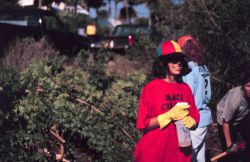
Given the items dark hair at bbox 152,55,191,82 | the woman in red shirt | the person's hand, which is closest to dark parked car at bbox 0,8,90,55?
the person's hand

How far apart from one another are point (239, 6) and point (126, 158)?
311 cm

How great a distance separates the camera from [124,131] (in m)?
6.08

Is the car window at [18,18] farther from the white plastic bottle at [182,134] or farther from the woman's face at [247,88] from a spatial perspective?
the white plastic bottle at [182,134]

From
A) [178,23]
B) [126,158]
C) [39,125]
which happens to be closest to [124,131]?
[126,158]

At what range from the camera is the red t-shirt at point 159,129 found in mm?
3920

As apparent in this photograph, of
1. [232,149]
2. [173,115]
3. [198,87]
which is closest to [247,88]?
[232,149]

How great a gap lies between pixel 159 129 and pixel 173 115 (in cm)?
19

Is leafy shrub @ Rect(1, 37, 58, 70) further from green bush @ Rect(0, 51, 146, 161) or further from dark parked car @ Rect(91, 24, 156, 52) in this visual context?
Answer: dark parked car @ Rect(91, 24, 156, 52)

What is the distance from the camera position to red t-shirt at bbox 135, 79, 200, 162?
12.9 ft

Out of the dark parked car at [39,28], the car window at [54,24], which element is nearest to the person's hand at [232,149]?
the dark parked car at [39,28]

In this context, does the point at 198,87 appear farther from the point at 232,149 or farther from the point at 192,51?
the point at 232,149

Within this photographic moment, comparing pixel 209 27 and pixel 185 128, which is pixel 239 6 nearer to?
pixel 209 27

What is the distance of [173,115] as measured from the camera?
3.79 metres

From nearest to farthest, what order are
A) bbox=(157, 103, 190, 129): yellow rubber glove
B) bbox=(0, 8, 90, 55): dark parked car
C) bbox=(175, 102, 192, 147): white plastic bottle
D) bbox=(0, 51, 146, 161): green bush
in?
bbox=(157, 103, 190, 129): yellow rubber glove
bbox=(175, 102, 192, 147): white plastic bottle
bbox=(0, 51, 146, 161): green bush
bbox=(0, 8, 90, 55): dark parked car
